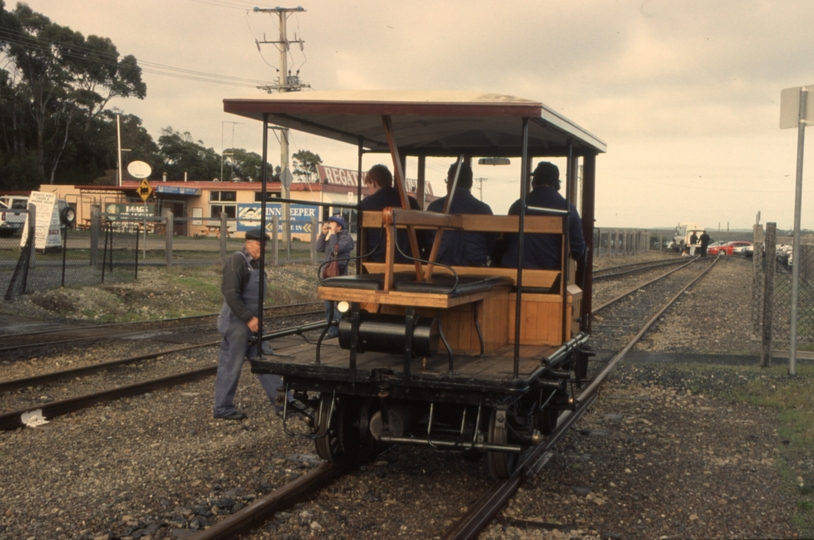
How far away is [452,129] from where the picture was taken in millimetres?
6809

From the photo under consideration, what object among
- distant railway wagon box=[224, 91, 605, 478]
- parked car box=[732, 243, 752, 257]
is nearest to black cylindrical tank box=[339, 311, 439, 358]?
distant railway wagon box=[224, 91, 605, 478]

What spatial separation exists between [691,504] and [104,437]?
4568mm

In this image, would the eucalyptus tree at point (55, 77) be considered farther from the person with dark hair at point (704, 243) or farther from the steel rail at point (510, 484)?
the steel rail at point (510, 484)

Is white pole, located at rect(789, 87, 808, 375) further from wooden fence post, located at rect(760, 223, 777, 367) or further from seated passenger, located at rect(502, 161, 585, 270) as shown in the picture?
seated passenger, located at rect(502, 161, 585, 270)

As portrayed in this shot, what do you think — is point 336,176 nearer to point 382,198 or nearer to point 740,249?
point 740,249

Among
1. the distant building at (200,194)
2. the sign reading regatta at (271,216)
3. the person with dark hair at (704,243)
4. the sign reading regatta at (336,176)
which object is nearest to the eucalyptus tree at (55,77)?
the distant building at (200,194)

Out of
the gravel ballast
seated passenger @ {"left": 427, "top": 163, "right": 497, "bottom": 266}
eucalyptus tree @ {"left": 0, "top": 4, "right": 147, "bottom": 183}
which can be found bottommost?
the gravel ballast

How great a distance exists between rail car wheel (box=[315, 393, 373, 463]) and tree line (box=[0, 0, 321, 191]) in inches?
1799

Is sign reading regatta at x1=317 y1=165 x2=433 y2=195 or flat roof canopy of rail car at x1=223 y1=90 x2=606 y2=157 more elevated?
sign reading regatta at x1=317 y1=165 x2=433 y2=195

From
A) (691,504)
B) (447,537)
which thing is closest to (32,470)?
(447,537)

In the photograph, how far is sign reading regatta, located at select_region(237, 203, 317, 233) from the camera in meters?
26.9

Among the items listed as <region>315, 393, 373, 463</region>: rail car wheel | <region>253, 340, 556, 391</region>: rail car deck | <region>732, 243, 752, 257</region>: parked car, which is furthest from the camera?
<region>732, 243, 752, 257</region>: parked car

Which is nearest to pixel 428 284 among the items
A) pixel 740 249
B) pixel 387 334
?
pixel 387 334

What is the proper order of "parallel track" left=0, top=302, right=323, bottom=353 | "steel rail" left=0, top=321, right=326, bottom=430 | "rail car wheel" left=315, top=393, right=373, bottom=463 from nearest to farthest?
"rail car wheel" left=315, top=393, right=373, bottom=463
"steel rail" left=0, top=321, right=326, bottom=430
"parallel track" left=0, top=302, right=323, bottom=353
